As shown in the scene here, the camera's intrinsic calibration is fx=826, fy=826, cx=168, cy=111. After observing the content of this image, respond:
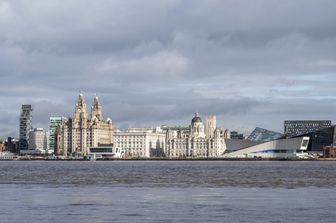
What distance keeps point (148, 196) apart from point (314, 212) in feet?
42.5

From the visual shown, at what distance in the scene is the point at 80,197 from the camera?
47.4 meters

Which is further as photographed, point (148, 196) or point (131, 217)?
point (148, 196)

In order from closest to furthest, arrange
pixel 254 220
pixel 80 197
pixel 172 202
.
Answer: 1. pixel 254 220
2. pixel 172 202
3. pixel 80 197

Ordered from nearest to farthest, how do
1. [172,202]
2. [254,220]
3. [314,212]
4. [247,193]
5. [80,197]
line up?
[254,220], [314,212], [172,202], [80,197], [247,193]

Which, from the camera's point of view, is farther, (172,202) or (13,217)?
(172,202)

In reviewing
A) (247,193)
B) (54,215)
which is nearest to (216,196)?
(247,193)

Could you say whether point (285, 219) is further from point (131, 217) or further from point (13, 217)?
point (13, 217)

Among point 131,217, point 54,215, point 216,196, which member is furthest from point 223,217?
point 216,196

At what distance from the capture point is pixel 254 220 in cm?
3534

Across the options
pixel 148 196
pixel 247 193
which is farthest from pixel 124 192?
pixel 247 193

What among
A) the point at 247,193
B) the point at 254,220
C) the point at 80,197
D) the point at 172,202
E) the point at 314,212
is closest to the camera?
the point at 254,220

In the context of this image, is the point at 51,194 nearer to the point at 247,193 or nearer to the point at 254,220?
the point at 247,193

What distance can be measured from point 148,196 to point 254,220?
46.6 feet

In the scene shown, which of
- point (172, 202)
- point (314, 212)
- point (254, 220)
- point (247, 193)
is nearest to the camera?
point (254, 220)
